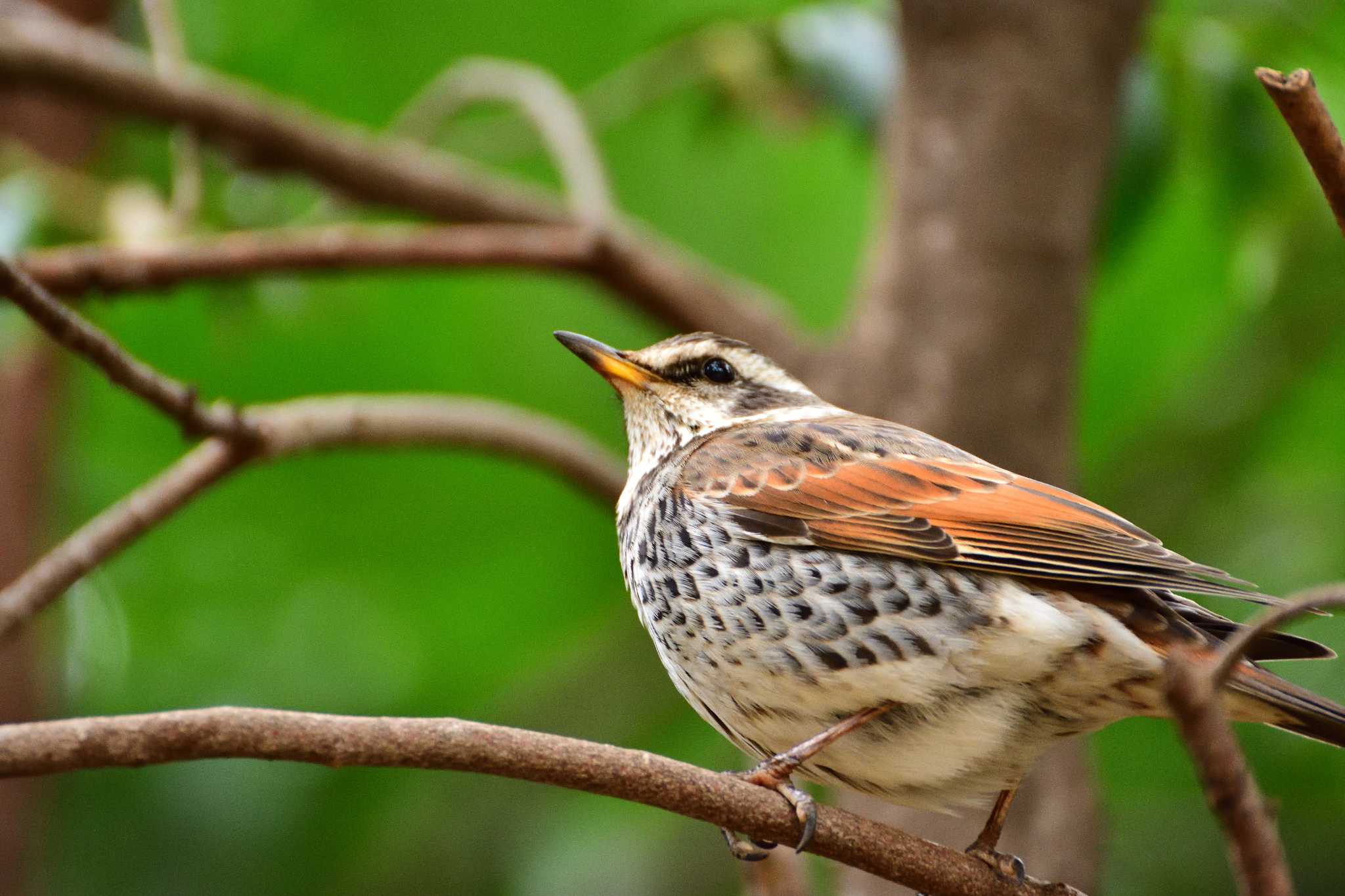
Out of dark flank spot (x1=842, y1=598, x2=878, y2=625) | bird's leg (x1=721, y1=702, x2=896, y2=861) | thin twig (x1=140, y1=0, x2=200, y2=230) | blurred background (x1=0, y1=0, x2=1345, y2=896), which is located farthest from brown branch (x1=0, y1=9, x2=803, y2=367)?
bird's leg (x1=721, y1=702, x2=896, y2=861)

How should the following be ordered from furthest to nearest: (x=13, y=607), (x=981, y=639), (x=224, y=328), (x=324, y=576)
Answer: (x=324, y=576) < (x=224, y=328) < (x=13, y=607) < (x=981, y=639)

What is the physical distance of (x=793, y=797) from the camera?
7.23ft

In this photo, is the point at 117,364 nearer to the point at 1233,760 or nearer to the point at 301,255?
the point at 301,255

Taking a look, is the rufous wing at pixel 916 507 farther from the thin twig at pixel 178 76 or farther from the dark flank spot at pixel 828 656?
the thin twig at pixel 178 76

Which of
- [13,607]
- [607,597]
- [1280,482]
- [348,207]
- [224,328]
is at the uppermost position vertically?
[348,207]

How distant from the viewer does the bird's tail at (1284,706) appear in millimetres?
2260

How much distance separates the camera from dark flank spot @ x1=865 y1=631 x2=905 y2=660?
252 cm

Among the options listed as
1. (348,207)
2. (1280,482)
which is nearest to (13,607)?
(348,207)

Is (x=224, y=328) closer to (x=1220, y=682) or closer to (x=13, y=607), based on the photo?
(x=13, y=607)

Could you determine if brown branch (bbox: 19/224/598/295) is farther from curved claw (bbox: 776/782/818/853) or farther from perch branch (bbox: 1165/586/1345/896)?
perch branch (bbox: 1165/586/1345/896)

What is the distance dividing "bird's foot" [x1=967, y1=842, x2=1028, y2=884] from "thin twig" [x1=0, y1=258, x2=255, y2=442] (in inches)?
68.8

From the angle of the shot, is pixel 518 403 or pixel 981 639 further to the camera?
pixel 518 403

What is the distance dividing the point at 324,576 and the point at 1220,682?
556 cm

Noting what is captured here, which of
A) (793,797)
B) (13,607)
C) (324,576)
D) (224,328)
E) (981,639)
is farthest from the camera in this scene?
(324,576)
